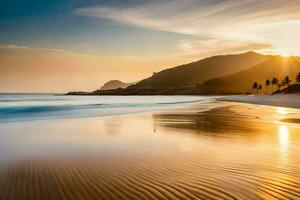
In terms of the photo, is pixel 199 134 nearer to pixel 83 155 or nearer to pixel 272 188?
pixel 83 155

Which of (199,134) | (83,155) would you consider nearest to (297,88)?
(199,134)

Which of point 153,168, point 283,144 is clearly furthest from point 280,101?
point 153,168

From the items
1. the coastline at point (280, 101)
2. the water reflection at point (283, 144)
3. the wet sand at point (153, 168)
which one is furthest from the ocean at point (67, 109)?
the water reflection at point (283, 144)

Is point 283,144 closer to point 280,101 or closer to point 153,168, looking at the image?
point 153,168

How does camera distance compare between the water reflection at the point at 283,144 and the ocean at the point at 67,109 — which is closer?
the water reflection at the point at 283,144

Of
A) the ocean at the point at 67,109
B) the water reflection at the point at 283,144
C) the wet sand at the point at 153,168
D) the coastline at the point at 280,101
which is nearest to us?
the wet sand at the point at 153,168

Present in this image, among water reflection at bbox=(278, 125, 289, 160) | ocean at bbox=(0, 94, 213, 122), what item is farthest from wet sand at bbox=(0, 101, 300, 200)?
ocean at bbox=(0, 94, 213, 122)

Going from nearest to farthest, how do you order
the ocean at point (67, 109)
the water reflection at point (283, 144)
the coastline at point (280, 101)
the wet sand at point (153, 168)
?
the wet sand at point (153, 168) < the water reflection at point (283, 144) < the ocean at point (67, 109) < the coastline at point (280, 101)

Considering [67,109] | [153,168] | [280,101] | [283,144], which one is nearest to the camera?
[153,168]

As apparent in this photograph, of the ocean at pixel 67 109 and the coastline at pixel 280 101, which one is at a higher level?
the ocean at pixel 67 109

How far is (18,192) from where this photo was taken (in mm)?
7055

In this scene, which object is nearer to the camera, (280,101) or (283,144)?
(283,144)

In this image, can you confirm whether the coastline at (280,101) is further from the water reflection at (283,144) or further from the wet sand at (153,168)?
the wet sand at (153,168)

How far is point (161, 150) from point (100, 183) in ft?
16.1
